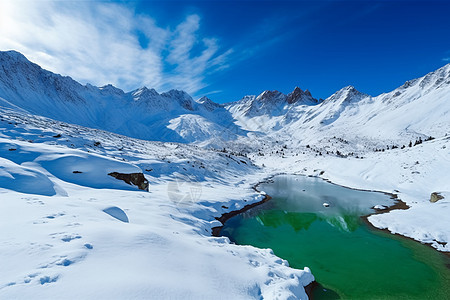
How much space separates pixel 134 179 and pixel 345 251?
75.7ft

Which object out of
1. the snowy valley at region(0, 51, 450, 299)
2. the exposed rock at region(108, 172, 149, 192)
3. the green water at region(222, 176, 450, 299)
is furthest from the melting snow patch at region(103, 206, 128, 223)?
the exposed rock at region(108, 172, 149, 192)

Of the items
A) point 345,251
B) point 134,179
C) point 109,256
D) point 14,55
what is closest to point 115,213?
point 109,256

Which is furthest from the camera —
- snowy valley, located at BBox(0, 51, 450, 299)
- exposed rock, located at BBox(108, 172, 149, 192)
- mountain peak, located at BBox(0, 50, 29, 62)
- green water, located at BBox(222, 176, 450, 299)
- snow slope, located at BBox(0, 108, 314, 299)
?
mountain peak, located at BBox(0, 50, 29, 62)

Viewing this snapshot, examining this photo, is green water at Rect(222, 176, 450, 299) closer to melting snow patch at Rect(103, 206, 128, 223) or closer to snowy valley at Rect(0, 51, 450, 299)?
snowy valley at Rect(0, 51, 450, 299)

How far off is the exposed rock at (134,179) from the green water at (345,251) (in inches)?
441

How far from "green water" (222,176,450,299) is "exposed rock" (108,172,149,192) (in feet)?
36.7

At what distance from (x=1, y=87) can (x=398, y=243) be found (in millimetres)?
197377

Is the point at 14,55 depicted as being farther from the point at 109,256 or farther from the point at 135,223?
the point at 109,256

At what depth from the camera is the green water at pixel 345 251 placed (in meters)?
13.6

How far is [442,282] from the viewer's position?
14.2 metres

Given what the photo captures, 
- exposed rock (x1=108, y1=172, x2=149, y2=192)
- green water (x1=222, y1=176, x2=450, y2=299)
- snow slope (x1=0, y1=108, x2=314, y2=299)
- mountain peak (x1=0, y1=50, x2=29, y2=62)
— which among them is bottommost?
green water (x1=222, y1=176, x2=450, y2=299)

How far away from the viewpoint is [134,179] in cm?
2605

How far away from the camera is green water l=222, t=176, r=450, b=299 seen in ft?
44.6

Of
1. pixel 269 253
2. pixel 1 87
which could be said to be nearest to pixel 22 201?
pixel 269 253
